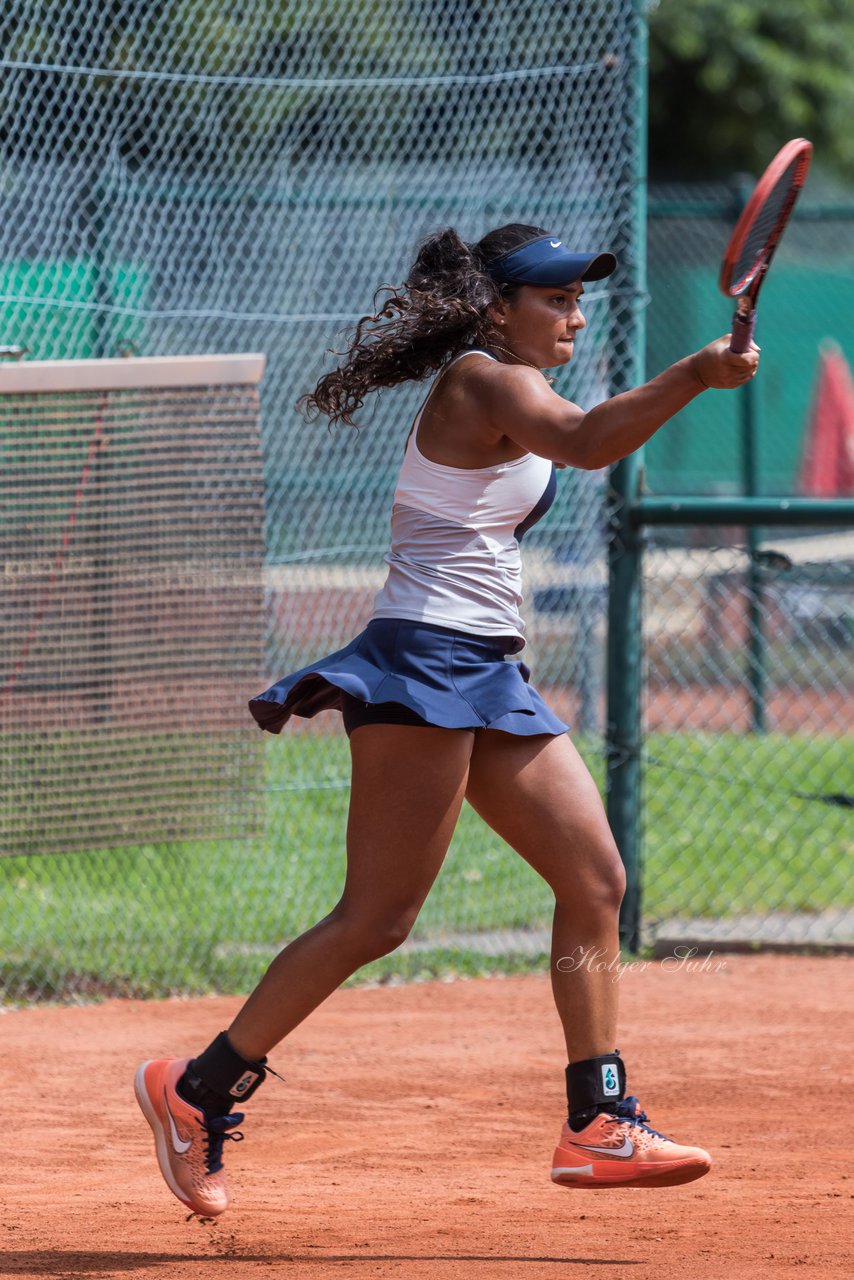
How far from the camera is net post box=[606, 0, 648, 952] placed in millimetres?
6039

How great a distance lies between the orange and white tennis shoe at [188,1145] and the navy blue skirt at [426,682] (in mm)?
775

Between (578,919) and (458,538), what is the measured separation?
0.79 meters

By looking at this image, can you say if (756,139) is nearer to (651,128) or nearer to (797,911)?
(651,128)

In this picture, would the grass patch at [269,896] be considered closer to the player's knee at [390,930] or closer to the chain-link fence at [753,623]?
the chain-link fence at [753,623]

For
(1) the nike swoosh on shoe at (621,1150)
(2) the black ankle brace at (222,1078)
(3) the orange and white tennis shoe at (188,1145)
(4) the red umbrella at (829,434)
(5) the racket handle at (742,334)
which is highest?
(4) the red umbrella at (829,434)

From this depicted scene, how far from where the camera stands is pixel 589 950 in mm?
3471

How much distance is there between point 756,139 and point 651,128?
1137mm

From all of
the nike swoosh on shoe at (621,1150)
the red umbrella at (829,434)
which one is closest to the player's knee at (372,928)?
the nike swoosh on shoe at (621,1150)

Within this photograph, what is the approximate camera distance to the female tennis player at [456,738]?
3.38 meters

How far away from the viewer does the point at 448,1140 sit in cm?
415

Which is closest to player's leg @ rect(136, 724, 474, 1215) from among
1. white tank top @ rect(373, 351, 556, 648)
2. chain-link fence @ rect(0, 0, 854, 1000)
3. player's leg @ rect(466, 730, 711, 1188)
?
player's leg @ rect(466, 730, 711, 1188)

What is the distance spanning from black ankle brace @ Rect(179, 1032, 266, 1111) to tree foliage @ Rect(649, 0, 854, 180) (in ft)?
50.4

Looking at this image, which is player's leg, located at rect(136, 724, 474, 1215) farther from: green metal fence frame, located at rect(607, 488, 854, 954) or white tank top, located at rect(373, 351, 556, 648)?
green metal fence frame, located at rect(607, 488, 854, 954)

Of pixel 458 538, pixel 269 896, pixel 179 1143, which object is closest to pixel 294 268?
pixel 269 896
